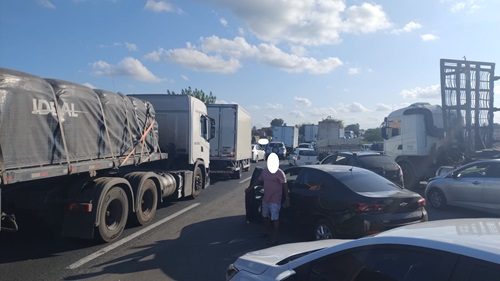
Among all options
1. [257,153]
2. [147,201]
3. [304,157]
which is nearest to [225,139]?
[304,157]

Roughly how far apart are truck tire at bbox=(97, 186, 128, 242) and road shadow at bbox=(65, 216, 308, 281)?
34.2 inches

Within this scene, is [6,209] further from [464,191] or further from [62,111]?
[464,191]

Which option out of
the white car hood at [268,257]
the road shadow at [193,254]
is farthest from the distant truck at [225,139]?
the white car hood at [268,257]

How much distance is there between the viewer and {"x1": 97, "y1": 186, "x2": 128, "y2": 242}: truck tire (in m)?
8.15

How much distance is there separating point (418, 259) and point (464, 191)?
9.94 m

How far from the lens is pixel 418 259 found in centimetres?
273

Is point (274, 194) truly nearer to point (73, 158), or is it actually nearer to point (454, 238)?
point (73, 158)

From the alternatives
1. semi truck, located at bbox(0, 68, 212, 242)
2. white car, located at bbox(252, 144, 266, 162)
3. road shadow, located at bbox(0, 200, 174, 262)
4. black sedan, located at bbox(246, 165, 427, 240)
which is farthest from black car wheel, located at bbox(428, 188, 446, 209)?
white car, located at bbox(252, 144, 266, 162)

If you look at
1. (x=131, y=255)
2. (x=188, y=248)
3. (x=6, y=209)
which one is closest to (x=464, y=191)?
(x=188, y=248)

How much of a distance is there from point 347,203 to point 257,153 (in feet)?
101

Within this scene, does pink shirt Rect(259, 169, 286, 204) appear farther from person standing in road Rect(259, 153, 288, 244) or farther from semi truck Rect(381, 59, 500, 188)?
semi truck Rect(381, 59, 500, 188)

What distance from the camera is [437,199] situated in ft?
41.0

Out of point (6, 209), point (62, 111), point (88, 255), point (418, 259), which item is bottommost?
point (88, 255)

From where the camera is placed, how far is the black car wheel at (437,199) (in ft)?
40.4
